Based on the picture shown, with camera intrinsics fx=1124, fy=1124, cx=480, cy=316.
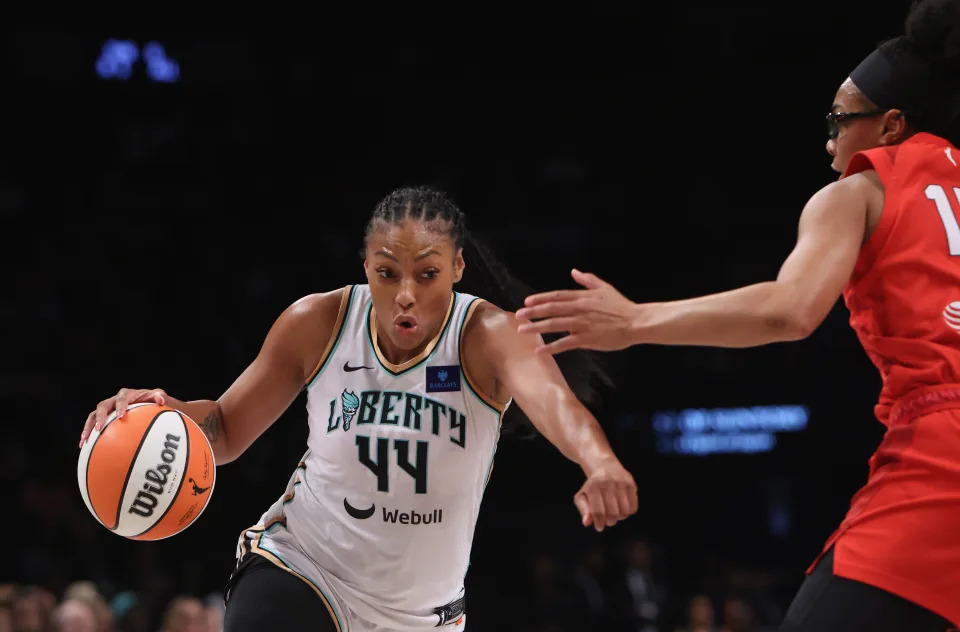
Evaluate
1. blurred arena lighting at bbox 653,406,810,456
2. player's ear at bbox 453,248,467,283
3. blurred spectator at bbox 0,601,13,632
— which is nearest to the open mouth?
player's ear at bbox 453,248,467,283

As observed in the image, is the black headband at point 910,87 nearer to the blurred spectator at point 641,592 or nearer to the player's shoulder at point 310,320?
the player's shoulder at point 310,320

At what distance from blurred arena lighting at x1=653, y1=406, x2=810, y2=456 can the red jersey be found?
9788mm

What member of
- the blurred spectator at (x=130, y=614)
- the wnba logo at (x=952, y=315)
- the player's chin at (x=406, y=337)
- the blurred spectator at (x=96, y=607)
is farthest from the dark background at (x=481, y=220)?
the wnba logo at (x=952, y=315)

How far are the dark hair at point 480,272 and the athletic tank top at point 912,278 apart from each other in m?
1.45

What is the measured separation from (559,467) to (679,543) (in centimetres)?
159

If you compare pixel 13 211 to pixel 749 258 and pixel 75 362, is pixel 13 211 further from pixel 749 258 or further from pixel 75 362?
pixel 749 258

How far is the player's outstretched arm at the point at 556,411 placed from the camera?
8.46 ft

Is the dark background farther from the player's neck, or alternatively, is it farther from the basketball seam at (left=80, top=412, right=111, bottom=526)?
the player's neck

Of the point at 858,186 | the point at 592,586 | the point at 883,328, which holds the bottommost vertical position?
the point at 592,586

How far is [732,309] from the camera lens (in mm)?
2344

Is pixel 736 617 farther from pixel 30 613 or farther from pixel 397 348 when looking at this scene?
pixel 397 348

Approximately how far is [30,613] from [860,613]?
6.09 meters

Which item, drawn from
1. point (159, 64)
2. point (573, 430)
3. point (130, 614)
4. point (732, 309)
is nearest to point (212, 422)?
point (573, 430)

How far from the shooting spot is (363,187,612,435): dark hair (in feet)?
12.1
